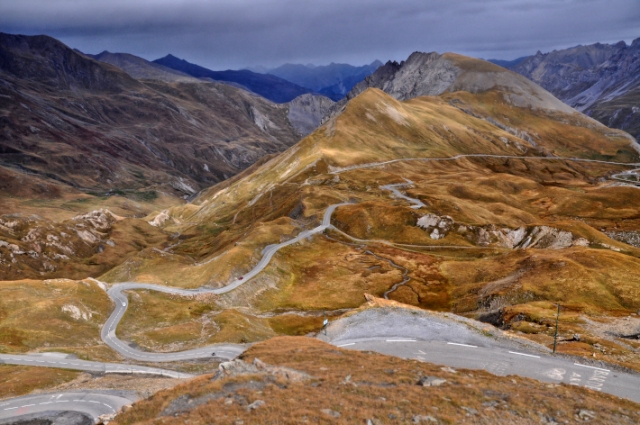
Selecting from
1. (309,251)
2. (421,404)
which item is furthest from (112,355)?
(309,251)

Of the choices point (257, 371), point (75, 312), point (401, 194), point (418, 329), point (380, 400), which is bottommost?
point (75, 312)

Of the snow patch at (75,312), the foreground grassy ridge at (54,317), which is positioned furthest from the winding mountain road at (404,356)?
the snow patch at (75,312)

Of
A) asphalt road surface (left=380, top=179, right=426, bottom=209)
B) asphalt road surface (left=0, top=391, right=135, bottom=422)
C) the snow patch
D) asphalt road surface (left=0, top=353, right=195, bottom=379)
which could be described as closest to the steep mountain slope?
asphalt road surface (left=380, top=179, right=426, bottom=209)

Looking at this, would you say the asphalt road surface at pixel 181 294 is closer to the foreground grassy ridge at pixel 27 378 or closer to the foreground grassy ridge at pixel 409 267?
the foreground grassy ridge at pixel 409 267

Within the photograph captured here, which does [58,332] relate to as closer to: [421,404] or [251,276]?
[251,276]

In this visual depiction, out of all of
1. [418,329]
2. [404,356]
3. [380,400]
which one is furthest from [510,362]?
[380,400]

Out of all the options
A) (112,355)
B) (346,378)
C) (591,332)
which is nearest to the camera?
(346,378)

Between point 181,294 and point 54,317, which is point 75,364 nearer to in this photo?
point 54,317
